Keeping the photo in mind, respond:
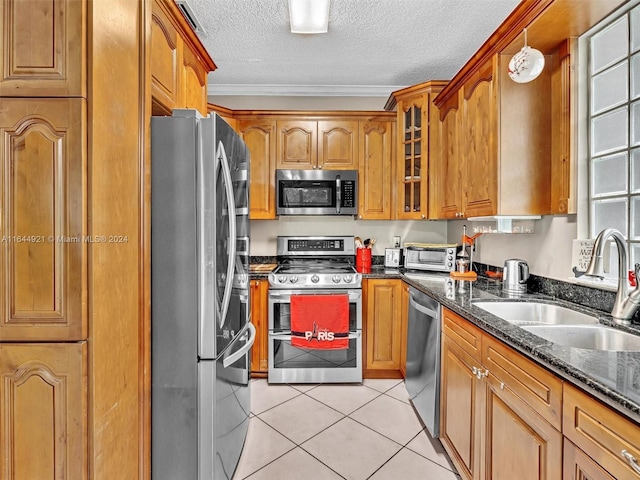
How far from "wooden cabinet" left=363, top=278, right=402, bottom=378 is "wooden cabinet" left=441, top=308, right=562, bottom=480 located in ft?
3.04

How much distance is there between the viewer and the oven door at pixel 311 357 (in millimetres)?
2645

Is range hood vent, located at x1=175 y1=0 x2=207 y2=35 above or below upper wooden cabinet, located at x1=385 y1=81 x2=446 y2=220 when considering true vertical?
above

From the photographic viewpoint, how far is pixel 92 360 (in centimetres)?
101

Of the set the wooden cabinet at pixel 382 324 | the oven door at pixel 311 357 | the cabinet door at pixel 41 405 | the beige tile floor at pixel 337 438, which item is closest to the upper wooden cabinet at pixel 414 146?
the wooden cabinet at pixel 382 324

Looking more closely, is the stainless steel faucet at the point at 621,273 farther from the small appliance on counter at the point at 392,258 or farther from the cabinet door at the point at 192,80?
the cabinet door at the point at 192,80

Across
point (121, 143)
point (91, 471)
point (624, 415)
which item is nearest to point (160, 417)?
point (91, 471)

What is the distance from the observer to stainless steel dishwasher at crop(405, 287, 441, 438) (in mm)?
1885

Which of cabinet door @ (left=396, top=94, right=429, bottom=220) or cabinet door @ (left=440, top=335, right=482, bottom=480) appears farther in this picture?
cabinet door @ (left=396, top=94, right=429, bottom=220)

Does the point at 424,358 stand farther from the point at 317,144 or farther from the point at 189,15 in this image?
the point at 189,15

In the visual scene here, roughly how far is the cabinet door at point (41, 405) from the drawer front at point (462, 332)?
148 cm

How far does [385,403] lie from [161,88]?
2419 mm

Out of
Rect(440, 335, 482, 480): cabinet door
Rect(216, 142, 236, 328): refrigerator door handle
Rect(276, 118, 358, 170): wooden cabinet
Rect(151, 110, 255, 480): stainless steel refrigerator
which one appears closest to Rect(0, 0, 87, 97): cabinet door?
Rect(151, 110, 255, 480): stainless steel refrigerator

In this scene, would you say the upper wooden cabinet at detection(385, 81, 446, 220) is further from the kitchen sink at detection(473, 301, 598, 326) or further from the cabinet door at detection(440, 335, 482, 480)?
the cabinet door at detection(440, 335, 482, 480)

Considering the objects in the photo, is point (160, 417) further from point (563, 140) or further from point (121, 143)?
point (563, 140)
